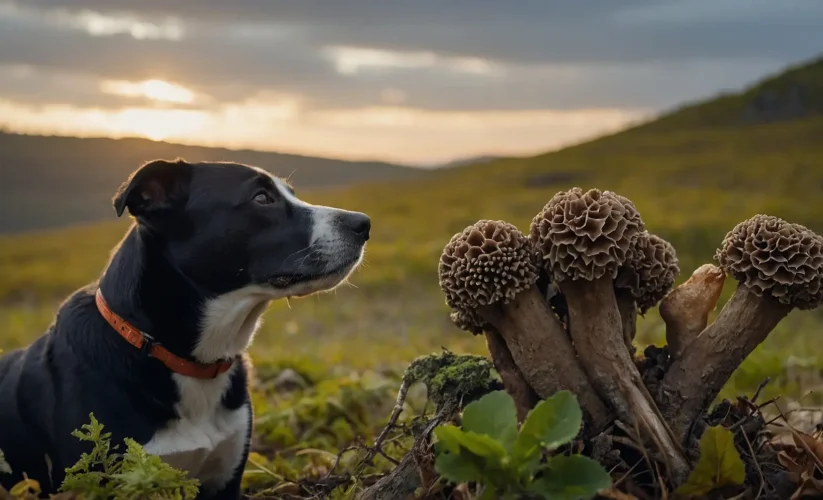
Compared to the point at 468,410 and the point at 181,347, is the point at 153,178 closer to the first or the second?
the point at 181,347

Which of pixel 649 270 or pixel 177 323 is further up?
pixel 649 270

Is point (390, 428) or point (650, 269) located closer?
point (650, 269)

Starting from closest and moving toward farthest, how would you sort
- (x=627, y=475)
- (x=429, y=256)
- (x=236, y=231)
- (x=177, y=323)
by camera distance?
(x=627, y=475) → (x=177, y=323) → (x=236, y=231) → (x=429, y=256)

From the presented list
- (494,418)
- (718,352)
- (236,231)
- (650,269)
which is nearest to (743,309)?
(718,352)

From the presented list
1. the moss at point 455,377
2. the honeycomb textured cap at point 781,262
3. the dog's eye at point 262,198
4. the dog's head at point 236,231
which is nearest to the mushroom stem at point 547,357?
the moss at point 455,377

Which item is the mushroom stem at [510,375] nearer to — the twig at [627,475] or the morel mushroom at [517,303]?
the morel mushroom at [517,303]

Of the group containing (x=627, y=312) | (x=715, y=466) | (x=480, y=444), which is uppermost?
(x=627, y=312)

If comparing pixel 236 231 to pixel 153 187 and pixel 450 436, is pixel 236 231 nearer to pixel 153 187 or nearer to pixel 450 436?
pixel 153 187

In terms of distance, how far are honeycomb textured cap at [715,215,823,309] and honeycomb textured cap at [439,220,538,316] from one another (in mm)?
787

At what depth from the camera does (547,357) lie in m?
2.89

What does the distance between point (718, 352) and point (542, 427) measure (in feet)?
3.10

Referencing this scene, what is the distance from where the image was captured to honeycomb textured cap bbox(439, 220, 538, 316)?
2842 millimetres

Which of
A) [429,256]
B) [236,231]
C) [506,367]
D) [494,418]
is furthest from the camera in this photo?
[429,256]

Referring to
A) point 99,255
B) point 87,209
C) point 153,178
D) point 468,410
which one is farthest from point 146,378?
point 87,209
